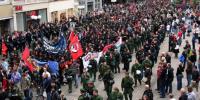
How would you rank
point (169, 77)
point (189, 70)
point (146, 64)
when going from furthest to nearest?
point (146, 64) → point (189, 70) → point (169, 77)

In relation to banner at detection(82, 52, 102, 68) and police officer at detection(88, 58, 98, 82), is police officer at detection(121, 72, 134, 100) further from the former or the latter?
banner at detection(82, 52, 102, 68)

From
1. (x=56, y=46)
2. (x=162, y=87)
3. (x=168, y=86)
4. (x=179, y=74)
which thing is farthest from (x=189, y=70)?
(x=56, y=46)

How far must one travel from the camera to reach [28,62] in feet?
75.2

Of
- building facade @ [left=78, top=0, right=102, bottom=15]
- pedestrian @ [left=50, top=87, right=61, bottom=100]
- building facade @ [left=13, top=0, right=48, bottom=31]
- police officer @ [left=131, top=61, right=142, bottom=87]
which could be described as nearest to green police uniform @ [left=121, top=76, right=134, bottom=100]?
police officer @ [left=131, top=61, right=142, bottom=87]

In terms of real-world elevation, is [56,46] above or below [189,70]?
above

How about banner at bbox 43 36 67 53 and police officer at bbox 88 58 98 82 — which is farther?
banner at bbox 43 36 67 53

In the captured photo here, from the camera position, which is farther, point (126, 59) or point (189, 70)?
point (126, 59)

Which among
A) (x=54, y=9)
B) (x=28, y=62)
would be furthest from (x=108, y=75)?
(x=54, y=9)

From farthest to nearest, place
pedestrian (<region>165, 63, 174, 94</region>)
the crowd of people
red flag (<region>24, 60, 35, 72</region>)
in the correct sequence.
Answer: red flag (<region>24, 60, 35, 72</region>) < pedestrian (<region>165, 63, 174, 94</region>) < the crowd of people

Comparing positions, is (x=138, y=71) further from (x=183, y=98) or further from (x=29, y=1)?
(x=29, y=1)

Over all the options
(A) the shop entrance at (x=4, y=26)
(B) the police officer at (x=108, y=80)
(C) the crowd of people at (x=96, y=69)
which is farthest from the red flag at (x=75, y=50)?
(A) the shop entrance at (x=4, y=26)

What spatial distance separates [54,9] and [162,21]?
15.7 meters

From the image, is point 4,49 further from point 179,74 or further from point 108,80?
point 179,74

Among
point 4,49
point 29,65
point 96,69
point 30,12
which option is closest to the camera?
point 29,65
